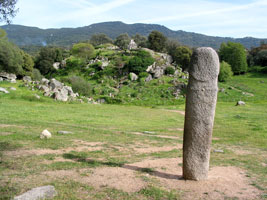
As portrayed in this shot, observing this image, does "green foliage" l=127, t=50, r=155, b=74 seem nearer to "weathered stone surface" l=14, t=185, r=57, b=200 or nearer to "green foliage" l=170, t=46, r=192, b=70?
"green foliage" l=170, t=46, r=192, b=70

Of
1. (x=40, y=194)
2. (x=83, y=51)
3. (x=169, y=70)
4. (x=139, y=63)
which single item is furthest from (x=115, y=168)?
(x=83, y=51)

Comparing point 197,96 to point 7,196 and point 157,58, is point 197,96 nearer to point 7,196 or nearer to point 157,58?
point 7,196

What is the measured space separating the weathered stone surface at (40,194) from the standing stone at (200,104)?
4.50 meters

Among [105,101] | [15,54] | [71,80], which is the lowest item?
[105,101]

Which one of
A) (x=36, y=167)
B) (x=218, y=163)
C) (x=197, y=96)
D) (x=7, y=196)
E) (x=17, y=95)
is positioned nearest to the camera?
(x=7, y=196)

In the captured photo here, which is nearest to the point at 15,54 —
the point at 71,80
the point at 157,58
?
the point at 71,80

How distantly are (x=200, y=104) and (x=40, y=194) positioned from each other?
550 centimetres

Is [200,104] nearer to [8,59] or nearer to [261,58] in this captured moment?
[8,59]

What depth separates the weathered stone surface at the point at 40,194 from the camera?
20.4 feet

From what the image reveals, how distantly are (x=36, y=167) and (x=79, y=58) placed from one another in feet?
295

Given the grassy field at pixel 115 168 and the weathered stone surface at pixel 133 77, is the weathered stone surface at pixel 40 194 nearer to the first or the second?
Result: the grassy field at pixel 115 168

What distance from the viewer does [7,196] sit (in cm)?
646

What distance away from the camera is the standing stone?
312 inches

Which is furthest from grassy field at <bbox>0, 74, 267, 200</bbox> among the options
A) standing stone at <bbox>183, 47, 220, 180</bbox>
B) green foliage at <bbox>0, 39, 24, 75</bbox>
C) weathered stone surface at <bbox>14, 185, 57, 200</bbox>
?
green foliage at <bbox>0, 39, 24, 75</bbox>
